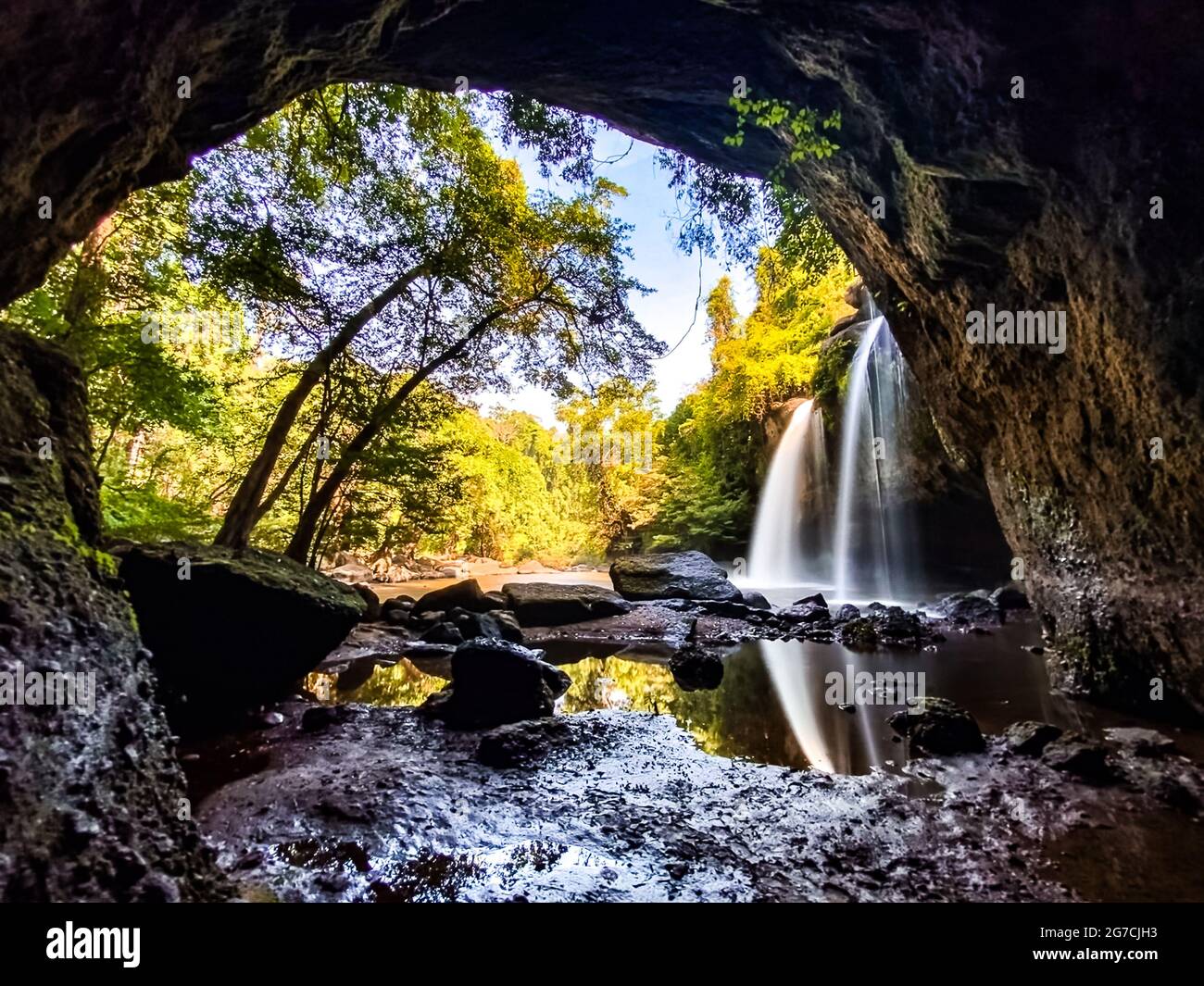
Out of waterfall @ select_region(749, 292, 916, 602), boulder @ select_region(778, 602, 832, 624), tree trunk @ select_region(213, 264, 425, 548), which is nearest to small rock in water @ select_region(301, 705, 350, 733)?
tree trunk @ select_region(213, 264, 425, 548)

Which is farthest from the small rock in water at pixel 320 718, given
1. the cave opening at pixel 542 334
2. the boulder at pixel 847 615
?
the boulder at pixel 847 615

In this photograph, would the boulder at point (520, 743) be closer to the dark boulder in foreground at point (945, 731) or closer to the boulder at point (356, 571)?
the dark boulder in foreground at point (945, 731)

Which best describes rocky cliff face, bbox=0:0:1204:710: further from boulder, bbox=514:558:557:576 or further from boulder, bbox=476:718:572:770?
boulder, bbox=514:558:557:576

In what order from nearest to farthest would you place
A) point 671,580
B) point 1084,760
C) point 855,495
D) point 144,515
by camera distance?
1. point 1084,760
2. point 144,515
3. point 671,580
4. point 855,495

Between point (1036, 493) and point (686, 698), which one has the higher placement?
point (1036, 493)

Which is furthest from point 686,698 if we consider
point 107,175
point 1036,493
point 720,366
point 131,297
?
point 720,366

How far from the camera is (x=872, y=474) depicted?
16.0 metres

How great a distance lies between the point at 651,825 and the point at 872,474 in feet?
51.0

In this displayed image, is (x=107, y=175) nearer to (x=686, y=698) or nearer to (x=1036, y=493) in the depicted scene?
(x=686, y=698)

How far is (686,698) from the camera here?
576cm

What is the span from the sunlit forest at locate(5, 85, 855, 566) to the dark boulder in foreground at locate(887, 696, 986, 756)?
277 inches

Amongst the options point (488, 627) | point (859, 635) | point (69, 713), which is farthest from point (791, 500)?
point (69, 713)

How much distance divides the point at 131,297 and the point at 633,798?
9813 millimetres

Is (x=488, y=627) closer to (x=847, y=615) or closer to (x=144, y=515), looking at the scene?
(x=144, y=515)
